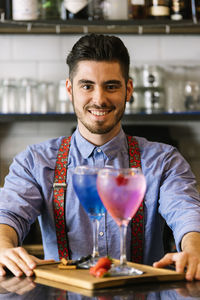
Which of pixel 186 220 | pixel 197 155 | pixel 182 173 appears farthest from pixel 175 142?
pixel 186 220

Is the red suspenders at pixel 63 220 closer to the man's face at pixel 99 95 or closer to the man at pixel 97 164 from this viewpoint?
the man at pixel 97 164

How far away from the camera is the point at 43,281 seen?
114 centimetres

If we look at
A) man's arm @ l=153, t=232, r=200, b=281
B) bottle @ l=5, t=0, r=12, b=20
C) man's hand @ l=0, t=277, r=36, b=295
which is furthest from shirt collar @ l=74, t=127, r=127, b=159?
bottle @ l=5, t=0, r=12, b=20

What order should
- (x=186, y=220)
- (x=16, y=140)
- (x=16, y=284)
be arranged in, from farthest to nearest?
(x=16, y=140), (x=186, y=220), (x=16, y=284)

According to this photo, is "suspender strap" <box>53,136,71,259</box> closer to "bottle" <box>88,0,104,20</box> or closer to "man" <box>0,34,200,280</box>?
"man" <box>0,34,200,280</box>

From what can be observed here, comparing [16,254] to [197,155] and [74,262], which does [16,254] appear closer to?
[74,262]

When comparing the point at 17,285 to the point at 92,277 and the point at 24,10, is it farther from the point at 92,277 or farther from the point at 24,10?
the point at 24,10

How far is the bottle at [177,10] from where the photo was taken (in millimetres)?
2857

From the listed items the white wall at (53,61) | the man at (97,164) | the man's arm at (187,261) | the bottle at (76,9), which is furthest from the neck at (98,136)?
the white wall at (53,61)

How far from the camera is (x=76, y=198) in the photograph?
1770 mm

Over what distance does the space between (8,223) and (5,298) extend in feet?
1.75

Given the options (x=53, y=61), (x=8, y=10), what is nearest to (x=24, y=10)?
(x=8, y=10)

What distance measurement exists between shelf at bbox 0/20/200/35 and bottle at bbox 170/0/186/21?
0.14 ft

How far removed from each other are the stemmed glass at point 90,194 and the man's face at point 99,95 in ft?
1.85
